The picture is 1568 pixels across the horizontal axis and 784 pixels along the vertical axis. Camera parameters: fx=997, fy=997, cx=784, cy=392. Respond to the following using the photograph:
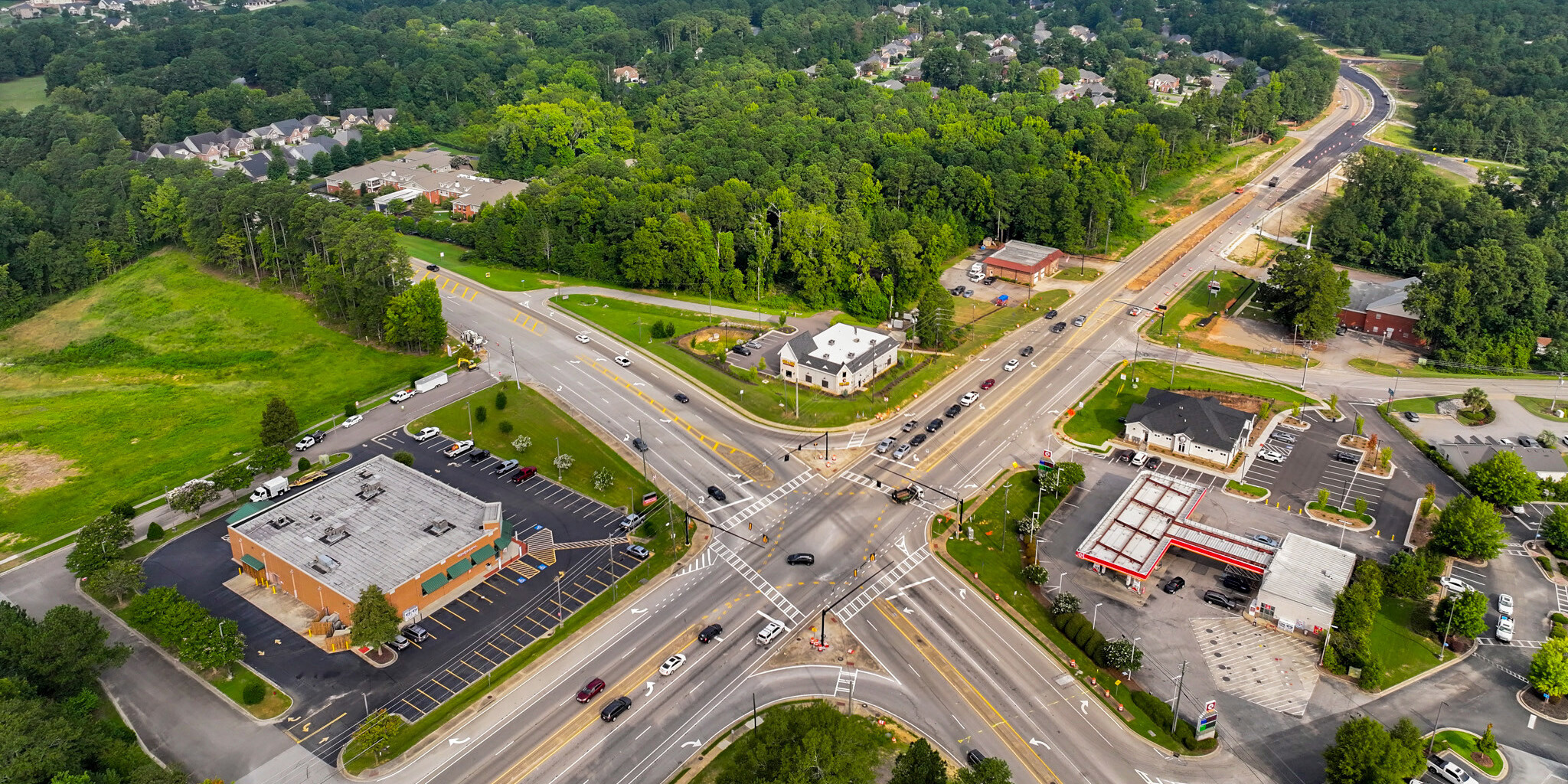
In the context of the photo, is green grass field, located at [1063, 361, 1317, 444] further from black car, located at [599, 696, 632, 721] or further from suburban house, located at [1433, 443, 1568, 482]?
black car, located at [599, 696, 632, 721]

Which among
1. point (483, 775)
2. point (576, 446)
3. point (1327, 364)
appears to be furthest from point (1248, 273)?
point (483, 775)

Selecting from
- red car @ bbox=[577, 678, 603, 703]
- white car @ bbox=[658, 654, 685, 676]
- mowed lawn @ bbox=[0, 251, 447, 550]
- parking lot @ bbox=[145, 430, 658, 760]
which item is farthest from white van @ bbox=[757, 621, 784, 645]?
mowed lawn @ bbox=[0, 251, 447, 550]

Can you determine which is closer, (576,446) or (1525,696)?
(1525,696)

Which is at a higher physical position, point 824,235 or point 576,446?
point 824,235

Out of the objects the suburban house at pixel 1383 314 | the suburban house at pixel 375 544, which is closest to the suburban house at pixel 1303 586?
the suburban house at pixel 1383 314

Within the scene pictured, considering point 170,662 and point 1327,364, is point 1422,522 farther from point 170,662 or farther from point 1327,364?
point 170,662

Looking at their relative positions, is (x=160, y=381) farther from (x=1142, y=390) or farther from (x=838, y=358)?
(x=1142, y=390)
